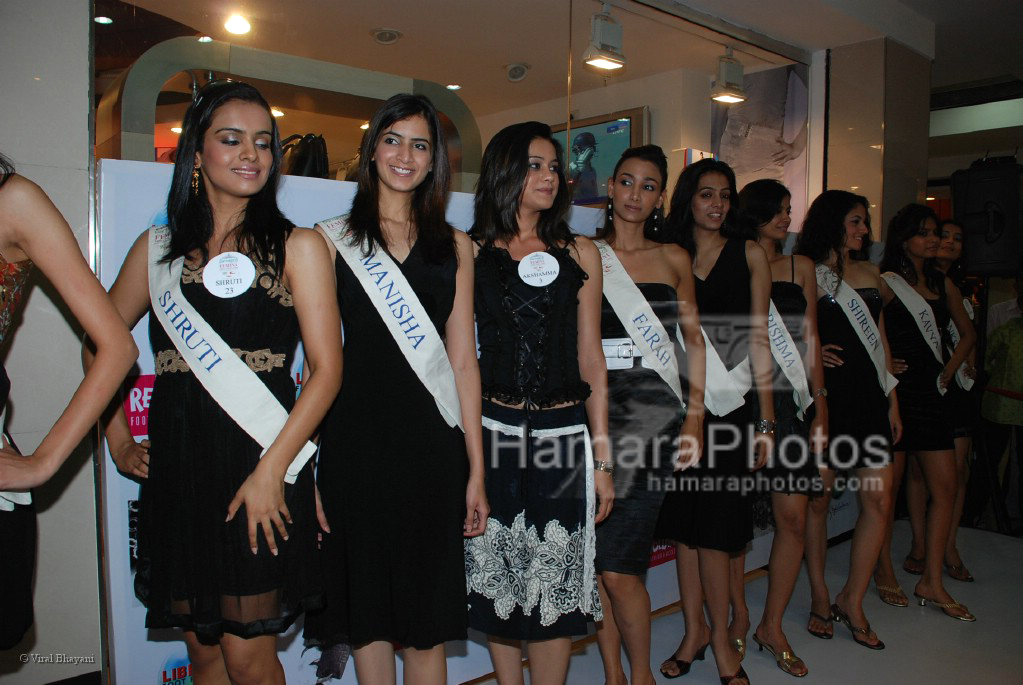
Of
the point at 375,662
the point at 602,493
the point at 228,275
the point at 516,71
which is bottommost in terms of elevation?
the point at 375,662

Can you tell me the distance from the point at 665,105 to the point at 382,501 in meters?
3.30

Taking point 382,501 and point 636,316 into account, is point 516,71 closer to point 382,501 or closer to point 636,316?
point 636,316

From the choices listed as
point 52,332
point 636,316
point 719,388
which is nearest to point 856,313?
point 719,388

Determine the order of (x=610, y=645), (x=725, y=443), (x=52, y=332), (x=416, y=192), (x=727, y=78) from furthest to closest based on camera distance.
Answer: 1. (x=727, y=78)
2. (x=725, y=443)
3. (x=610, y=645)
4. (x=52, y=332)
5. (x=416, y=192)

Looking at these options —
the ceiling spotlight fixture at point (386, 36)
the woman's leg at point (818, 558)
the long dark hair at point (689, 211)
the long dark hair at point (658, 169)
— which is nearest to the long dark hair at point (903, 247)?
the woman's leg at point (818, 558)

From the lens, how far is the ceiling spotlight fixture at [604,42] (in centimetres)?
372

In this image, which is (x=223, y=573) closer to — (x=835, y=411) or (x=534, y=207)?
(x=534, y=207)

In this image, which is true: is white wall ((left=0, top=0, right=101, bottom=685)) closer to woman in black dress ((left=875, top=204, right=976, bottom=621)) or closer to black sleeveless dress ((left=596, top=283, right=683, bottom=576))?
black sleeveless dress ((left=596, top=283, right=683, bottom=576))

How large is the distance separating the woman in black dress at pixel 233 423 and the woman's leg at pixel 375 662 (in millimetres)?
175

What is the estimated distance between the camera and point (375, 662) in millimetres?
1650

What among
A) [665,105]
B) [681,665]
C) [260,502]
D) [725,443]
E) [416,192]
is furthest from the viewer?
[665,105]

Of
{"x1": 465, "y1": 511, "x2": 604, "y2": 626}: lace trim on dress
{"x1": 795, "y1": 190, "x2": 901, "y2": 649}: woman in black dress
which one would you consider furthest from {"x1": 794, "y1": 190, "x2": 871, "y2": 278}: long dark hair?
{"x1": 465, "y1": 511, "x2": 604, "y2": 626}: lace trim on dress

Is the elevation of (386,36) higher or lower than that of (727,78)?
Answer: lower

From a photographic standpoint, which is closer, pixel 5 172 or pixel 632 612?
pixel 5 172
